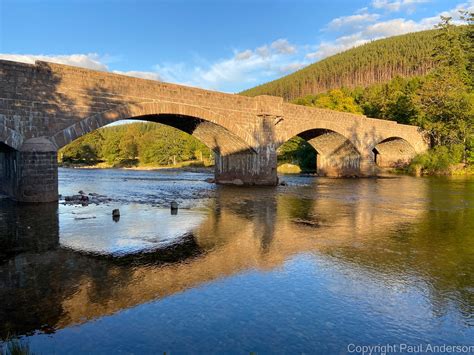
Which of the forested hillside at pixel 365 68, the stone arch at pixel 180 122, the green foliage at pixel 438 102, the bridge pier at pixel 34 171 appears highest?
the forested hillside at pixel 365 68

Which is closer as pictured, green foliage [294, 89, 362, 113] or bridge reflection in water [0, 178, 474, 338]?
bridge reflection in water [0, 178, 474, 338]

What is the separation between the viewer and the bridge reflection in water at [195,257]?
7570 mm

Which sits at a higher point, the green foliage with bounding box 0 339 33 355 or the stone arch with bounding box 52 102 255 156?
the stone arch with bounding box 52 102 255 156

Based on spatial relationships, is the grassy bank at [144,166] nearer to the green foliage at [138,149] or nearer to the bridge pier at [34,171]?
the green foliage at [138,149]

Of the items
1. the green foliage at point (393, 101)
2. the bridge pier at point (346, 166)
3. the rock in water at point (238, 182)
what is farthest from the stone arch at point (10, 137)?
the green foliage at point (393, 101)

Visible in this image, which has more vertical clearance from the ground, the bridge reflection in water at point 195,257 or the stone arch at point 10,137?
the stone arch at point 10,137

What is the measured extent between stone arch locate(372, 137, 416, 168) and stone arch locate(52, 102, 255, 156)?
101 ft

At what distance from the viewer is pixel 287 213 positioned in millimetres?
19578

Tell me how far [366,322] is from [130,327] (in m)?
3.84

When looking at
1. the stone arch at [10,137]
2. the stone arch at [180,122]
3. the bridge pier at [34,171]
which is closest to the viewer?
the stone arch at [10,137]

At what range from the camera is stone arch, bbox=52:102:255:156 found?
873 inches

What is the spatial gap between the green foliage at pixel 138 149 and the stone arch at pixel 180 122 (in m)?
58.5

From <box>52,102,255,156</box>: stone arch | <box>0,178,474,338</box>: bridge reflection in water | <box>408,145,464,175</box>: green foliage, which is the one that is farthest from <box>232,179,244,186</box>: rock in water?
<box>408,145,464,175</box>: green foliage

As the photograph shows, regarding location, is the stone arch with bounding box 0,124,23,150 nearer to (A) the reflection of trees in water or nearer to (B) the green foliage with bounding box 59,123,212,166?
(A) the reflection of trees in water
